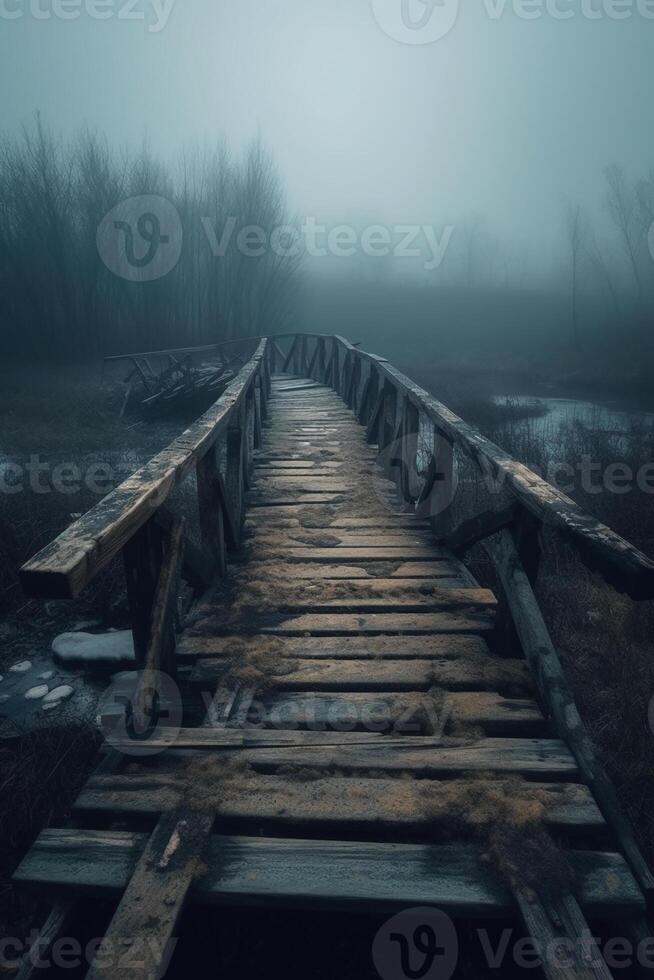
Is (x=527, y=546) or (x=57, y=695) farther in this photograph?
(x=57, y=695)

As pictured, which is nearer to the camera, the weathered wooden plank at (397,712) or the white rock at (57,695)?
the weathered wooden plank at (397,712)

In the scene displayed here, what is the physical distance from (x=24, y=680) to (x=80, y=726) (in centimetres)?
95

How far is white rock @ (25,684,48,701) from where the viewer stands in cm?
319

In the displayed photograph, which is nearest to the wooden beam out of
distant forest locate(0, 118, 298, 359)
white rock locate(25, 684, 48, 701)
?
white rock locate(25, 684, 48, 701)

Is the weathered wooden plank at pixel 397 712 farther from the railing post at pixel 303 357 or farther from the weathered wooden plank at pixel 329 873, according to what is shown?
the railing post at pixel 303 357

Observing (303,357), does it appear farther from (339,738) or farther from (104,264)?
(339,738)

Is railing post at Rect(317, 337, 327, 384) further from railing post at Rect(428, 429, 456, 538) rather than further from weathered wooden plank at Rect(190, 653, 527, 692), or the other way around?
weathered wooden plank at Rect(190, 653, 527, 692)

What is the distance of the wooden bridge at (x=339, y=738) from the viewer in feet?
4.43

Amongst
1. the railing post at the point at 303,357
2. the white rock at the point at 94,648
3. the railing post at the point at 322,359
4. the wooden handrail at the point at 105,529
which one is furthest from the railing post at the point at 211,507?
the railing post at the point at 303,357

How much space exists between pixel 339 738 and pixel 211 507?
1.51 meters

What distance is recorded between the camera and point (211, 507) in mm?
2977

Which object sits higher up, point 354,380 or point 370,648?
point 354,380

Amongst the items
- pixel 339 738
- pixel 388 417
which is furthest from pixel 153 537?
pixel 388 417

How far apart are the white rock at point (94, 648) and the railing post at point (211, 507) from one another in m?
0.92
